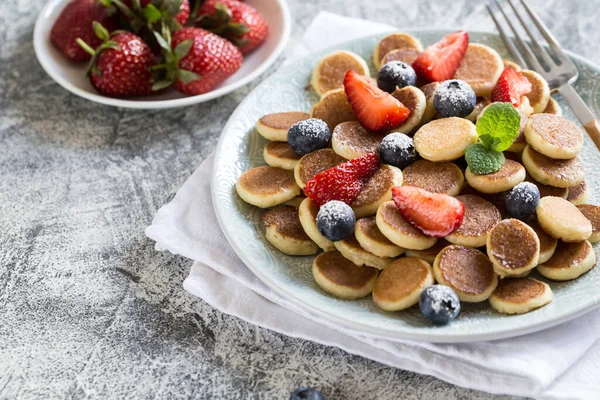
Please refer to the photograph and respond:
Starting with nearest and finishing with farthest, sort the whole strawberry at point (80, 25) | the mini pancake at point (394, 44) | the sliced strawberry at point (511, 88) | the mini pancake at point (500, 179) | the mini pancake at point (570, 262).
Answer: the mini pancake at point (570, 262) → the mini pancake at point (500, 179) → the sliced strawberry at point (511, 88) → the mini pancake at point (394, 44) → the whole strawberry at point (80, 25)

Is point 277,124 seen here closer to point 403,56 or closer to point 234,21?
point 403,56

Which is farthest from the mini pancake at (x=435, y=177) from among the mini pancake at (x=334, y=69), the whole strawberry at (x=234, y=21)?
the whole strawberry at (x=234, y=21)

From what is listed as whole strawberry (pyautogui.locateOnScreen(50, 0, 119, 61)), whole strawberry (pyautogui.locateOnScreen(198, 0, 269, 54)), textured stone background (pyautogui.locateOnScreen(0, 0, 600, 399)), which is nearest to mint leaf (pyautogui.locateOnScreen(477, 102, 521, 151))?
textured stone background (pyautogui.locateOnScreen(0, 0, 600, 399))

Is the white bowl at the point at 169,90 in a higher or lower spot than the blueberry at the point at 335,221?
lower

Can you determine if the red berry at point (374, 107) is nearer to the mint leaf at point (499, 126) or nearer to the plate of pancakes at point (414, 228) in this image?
the plate of pancakes at point (414, 228)

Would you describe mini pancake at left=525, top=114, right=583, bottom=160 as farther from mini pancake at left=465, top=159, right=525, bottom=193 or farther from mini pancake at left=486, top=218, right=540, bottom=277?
mini pancake at left=486, top=218, right=540, bottom=277
